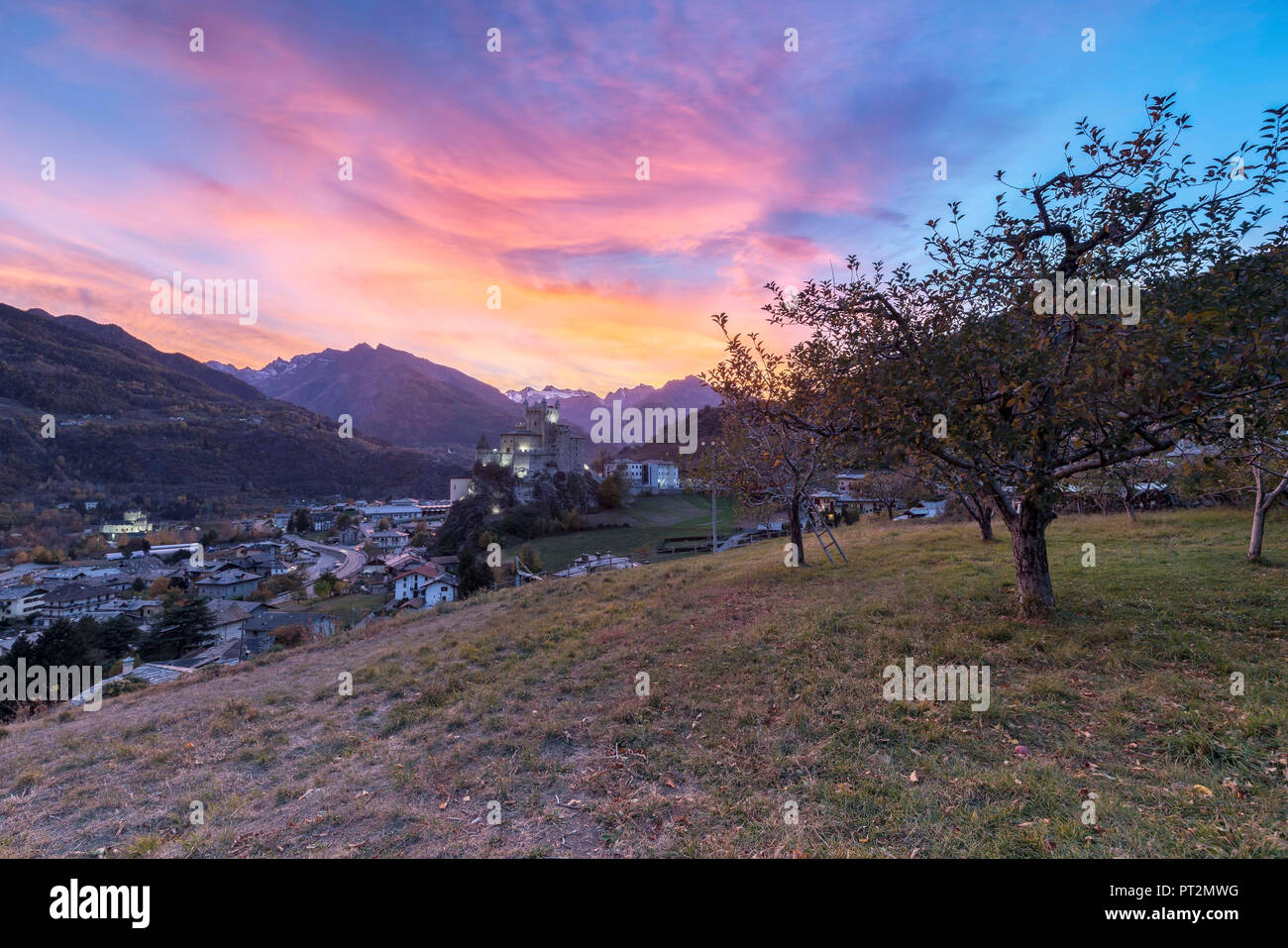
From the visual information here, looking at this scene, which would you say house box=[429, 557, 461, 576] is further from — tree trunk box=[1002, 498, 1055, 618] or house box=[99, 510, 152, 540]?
house box=[99, 510, 152, 540]

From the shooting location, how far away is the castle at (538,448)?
96.8 metres

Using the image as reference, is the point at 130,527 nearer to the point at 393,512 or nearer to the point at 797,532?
the point at 393,512

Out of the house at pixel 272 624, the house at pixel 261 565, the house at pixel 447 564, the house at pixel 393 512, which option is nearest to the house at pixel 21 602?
the house at pixel 261 565

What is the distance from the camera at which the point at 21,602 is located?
181ft

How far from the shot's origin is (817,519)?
803 inches

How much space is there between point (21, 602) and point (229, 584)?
18.0 metres

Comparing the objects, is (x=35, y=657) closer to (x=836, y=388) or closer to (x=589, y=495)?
(x=836, y=388)

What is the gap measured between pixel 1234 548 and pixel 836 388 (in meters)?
15.6

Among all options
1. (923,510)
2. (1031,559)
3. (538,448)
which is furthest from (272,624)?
(538,448)

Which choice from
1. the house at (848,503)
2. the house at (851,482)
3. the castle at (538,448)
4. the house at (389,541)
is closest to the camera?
the house at (851,482)

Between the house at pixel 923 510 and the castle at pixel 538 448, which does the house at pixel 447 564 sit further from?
the house at pixel 923 510

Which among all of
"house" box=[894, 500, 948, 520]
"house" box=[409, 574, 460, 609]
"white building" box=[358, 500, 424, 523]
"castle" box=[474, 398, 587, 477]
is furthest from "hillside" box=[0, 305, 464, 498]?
"house" box=[894, 500, 948, 520]

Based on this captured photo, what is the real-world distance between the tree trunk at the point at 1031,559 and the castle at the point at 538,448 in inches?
3508
